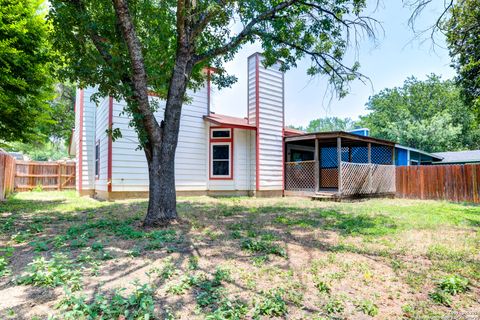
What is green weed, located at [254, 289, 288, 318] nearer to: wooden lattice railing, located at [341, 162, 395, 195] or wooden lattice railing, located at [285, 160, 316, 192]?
wooden lattice railing, located at [341, 162, 395, 195]

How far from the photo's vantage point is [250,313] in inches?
97.8

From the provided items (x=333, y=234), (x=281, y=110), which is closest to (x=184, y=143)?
(x=281, y=110)

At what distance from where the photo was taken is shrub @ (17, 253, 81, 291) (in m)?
2.86

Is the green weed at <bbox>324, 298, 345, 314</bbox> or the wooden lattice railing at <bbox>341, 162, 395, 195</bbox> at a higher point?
the wooden lattice railing at <bbox>341, 162, 395, 195</bbox>

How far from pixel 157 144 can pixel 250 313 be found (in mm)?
3823

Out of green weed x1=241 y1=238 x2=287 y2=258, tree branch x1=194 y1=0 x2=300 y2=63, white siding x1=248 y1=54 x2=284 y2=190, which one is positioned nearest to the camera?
green weed x1=241 y1=238 x2=287 y2=258

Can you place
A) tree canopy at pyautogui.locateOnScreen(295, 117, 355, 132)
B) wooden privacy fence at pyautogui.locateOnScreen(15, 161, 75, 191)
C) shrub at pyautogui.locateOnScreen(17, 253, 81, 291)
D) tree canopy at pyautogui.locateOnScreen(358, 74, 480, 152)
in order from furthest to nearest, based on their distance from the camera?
tree canopy at pyautogui.locateOnScreen(295, 117, 355, 132) < tree canopy at pyautogui.locateOnScreen(358, 74, 480, 152) < wooden privacy fence at pyautogui.locateOnScreen(15, 161, 75, 191) < shrub at pyautogui.locateOnScreen(17, 253, 81, 291)

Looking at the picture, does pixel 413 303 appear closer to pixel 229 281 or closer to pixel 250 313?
pixel 250 313

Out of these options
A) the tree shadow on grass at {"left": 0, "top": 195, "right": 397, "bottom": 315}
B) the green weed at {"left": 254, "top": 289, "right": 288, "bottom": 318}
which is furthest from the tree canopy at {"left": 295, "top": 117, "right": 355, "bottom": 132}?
the green weed at {"left": 254, "top": 289, "right": 288, "bottom": 318}

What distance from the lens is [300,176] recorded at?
1268cm

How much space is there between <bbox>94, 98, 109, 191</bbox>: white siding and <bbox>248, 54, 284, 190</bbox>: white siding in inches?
223

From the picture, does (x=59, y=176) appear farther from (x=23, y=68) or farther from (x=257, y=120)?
(x=257, y=120)

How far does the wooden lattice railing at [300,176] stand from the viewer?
40.6 ft

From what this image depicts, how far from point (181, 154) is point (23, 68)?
17.9 ft
